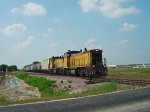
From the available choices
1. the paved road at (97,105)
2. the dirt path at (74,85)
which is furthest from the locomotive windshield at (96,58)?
the paved road at (97,105)

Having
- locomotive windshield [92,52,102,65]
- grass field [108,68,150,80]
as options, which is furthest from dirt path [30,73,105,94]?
grass field [108,68,150,80]

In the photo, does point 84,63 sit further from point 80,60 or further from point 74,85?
point 74,85

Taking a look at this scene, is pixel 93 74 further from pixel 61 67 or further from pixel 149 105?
pixel 149 105

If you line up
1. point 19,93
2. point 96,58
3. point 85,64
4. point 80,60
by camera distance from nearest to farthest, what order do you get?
point 19,93, point 96,58, point 85,64, point 80,60

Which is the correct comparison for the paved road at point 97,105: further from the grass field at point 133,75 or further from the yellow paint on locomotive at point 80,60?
the grass field at point 133,75

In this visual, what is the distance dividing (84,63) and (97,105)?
27570 millimetres

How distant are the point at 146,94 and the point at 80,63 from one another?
91.2ft

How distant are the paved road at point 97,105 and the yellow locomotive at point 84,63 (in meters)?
22.5

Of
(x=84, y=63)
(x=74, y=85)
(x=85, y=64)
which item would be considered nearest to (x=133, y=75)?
(x=84, y=63)

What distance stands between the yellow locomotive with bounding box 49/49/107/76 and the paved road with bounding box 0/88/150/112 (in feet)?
73.8

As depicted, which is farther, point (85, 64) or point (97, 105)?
point (85, 64)

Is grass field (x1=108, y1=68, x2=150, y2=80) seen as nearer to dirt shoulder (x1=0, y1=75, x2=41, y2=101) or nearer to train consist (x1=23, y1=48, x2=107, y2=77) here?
train consist (x1=23, y1=48, x2=107, y2=77)

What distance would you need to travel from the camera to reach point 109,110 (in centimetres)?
1444

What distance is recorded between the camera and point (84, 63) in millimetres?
42875
